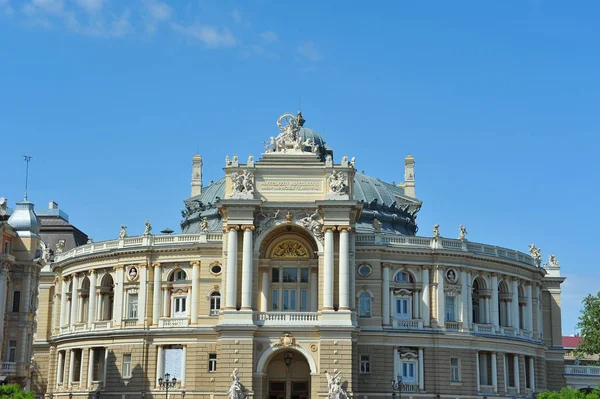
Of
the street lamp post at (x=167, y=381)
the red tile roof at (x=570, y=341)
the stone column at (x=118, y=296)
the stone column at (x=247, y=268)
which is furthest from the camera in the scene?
the red tile roof at (x=570, y=341)

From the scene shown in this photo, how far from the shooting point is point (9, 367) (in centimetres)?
9231

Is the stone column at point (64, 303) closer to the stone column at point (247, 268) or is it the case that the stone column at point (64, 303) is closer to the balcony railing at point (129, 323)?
the balcony railing at point (129, 323)

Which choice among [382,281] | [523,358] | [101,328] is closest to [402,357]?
[382,281]

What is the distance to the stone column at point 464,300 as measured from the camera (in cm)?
8362

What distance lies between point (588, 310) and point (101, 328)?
54.8 m

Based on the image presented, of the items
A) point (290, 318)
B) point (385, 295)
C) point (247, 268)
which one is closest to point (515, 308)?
point (385, 295)

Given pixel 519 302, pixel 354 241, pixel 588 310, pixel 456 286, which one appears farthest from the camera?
pixel 588 310

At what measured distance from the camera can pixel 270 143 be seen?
8088cm

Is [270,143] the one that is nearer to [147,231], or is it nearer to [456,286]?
[147,231]

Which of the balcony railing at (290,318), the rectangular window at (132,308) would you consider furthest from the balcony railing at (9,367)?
the balcony railing at (290,318)

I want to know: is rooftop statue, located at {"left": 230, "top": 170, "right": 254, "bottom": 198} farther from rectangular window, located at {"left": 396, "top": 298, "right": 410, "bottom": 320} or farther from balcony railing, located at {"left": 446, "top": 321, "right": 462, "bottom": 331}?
balcony railing, located at {"left": 446, "top": 321, "right": 462, "bottom": 331}

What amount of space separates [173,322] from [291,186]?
619 inches

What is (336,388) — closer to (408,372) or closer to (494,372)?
(408,372)

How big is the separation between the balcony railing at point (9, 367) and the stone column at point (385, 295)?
35575 millimetres
